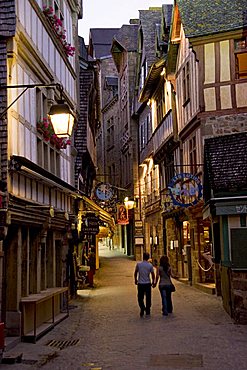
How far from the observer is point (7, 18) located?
32.7 ft

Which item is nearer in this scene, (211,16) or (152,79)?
(211,16)

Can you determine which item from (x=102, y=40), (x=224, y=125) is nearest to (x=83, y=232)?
(x=224, y=125)

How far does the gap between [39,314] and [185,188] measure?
22.9 ft

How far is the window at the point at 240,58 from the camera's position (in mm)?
17438

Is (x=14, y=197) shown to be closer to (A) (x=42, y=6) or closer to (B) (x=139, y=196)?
(A) (x=42, y=6)

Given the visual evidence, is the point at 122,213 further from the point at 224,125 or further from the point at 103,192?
the point at 224,125

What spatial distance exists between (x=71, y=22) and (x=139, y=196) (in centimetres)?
2029

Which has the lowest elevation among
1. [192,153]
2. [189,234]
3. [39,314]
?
[39,314]

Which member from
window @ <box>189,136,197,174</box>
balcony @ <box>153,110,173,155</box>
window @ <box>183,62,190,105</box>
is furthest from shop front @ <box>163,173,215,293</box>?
window @ <box>183,62,190,105</box>

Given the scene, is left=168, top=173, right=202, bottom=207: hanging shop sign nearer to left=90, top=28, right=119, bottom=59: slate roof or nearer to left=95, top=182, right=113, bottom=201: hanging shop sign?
left=95, top=182, right=113, bottom=201: hanging shop sign

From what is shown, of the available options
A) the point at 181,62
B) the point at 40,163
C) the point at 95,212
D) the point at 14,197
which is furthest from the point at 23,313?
the point at 181,62

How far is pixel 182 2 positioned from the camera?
19.6 m

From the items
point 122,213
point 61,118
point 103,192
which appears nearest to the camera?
point 61,118

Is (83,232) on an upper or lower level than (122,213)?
lower
